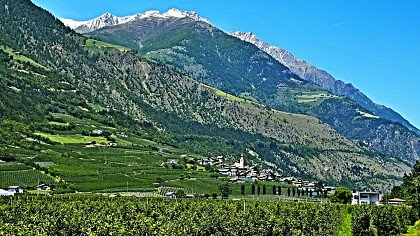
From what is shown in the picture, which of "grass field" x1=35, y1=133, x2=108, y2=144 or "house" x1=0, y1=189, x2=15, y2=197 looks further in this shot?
"grass field" x1=35, y1=133, x2=108, y2=144

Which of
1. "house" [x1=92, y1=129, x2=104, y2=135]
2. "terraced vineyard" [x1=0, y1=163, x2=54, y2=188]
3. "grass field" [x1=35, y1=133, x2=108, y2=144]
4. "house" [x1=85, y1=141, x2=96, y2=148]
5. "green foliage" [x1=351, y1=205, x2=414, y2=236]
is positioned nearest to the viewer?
"green foliage" [x1=351, y1=205, x2=414, y2=236]

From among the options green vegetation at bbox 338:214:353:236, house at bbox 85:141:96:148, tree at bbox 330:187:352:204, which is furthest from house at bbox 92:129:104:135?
green vegetation at bbox 338:214:353:236

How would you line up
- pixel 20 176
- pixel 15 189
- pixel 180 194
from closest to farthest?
pixel 15 189 → pixel 20 176 → pixel 180 194

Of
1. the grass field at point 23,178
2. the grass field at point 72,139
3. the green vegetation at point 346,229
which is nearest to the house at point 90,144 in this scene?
the grass field at point 72,139

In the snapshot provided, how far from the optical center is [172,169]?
15350 cm

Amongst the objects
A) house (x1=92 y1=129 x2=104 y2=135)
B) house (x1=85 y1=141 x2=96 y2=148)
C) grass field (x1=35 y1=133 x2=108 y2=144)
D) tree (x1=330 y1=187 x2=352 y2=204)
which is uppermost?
house (x1=92 y1=129 x2=104 y2=135)

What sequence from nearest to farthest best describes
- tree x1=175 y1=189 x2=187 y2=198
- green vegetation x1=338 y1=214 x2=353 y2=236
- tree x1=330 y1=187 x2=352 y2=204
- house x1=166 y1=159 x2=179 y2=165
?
green vegetation x1=338 y1=214 x2=353 y2=236 → tree x1=175 y1=189 x2=187 y2=198 → tree x1=330 y1=187 x2=352 y2=204 → house x1=166 y1=159 x2=179 y2=165

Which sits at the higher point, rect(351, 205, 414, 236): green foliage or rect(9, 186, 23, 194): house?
rect(9, 186, 23, 194): house

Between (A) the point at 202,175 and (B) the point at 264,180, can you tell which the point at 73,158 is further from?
(B) the point at 264,180

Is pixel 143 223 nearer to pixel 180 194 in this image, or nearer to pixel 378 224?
pixel 378 224

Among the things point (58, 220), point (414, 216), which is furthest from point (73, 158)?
point (58, 220)

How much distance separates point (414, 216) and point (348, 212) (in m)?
20.2

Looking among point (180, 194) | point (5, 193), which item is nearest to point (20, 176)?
point (5, 193)

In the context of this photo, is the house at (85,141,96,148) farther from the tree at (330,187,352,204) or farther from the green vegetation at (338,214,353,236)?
the green vegetation at (338,214,353,236)
